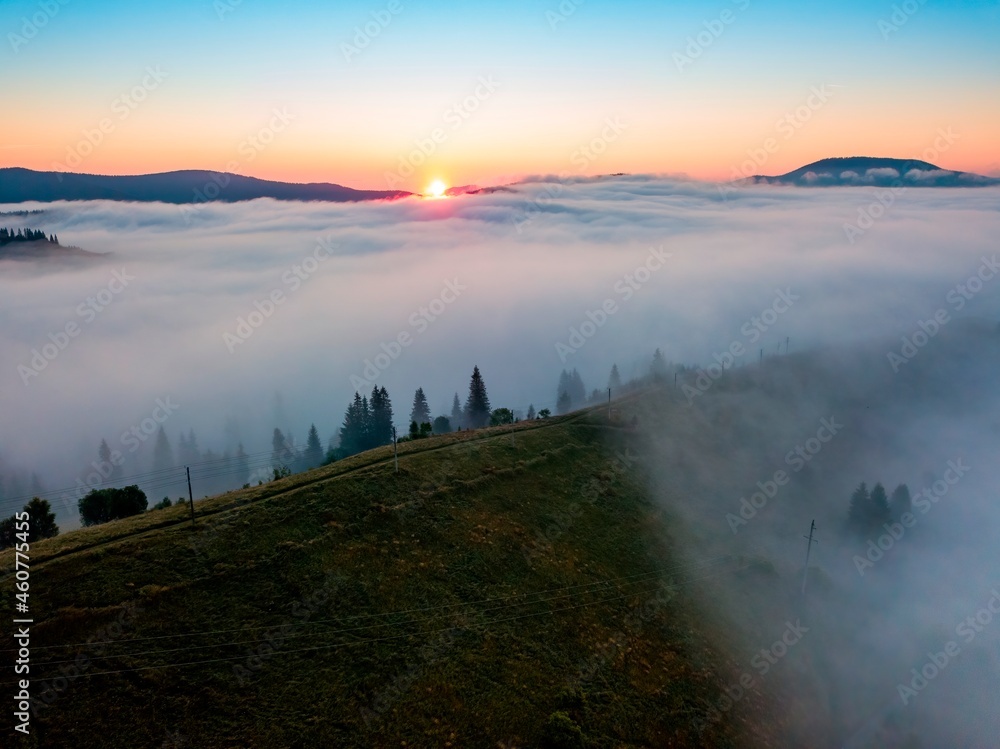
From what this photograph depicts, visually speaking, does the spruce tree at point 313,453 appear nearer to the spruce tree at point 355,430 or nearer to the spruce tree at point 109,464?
the spruce tree at point 355,430

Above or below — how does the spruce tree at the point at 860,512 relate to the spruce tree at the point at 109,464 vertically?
above

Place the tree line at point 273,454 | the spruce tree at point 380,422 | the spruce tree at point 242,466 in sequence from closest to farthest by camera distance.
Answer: the tree line at point 273,454
the spruce tree at point 380,422
the spruce tree at point 242,466

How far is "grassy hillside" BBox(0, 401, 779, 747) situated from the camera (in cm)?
3844

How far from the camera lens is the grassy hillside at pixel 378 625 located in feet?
126

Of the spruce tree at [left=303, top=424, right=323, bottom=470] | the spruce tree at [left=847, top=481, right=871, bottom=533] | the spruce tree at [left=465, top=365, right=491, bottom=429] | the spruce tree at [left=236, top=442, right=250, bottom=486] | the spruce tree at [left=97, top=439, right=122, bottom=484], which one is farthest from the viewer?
the spruce tree at [left=236, top=442, right=250, bottom=486]

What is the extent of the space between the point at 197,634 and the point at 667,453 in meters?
69.3

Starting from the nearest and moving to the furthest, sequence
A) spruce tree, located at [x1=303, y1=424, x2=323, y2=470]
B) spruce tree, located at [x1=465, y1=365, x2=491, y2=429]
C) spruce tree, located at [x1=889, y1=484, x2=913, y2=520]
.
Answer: spruce tree, located at [x1=889, y1=484, x2=913, y2=520]
spruce tree, located at [x1=465, y1=365, x2=491, y2=429]
spruce tree, located at [x1=303, y1=424, x2=323, y2=470]

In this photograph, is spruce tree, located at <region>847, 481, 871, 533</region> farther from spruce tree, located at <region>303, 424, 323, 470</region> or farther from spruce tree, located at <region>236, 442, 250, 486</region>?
→ spruce tree, located at <region>236, 442, 250, 486</region>

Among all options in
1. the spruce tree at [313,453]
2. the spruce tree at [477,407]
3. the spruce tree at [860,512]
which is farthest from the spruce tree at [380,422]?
the spruce tree at [860,512]

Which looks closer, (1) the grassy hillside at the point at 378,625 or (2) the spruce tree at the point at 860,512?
(1) the grassy hillside at the point at 378,625

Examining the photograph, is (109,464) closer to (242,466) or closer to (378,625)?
(242,466)

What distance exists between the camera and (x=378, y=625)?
4709 cm

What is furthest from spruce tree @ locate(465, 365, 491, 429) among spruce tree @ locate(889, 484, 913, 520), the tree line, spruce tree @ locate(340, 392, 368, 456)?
spruce tree @ locate(889, 484, 913, 520)

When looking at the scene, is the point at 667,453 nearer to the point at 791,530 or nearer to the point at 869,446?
the point at 791,530
